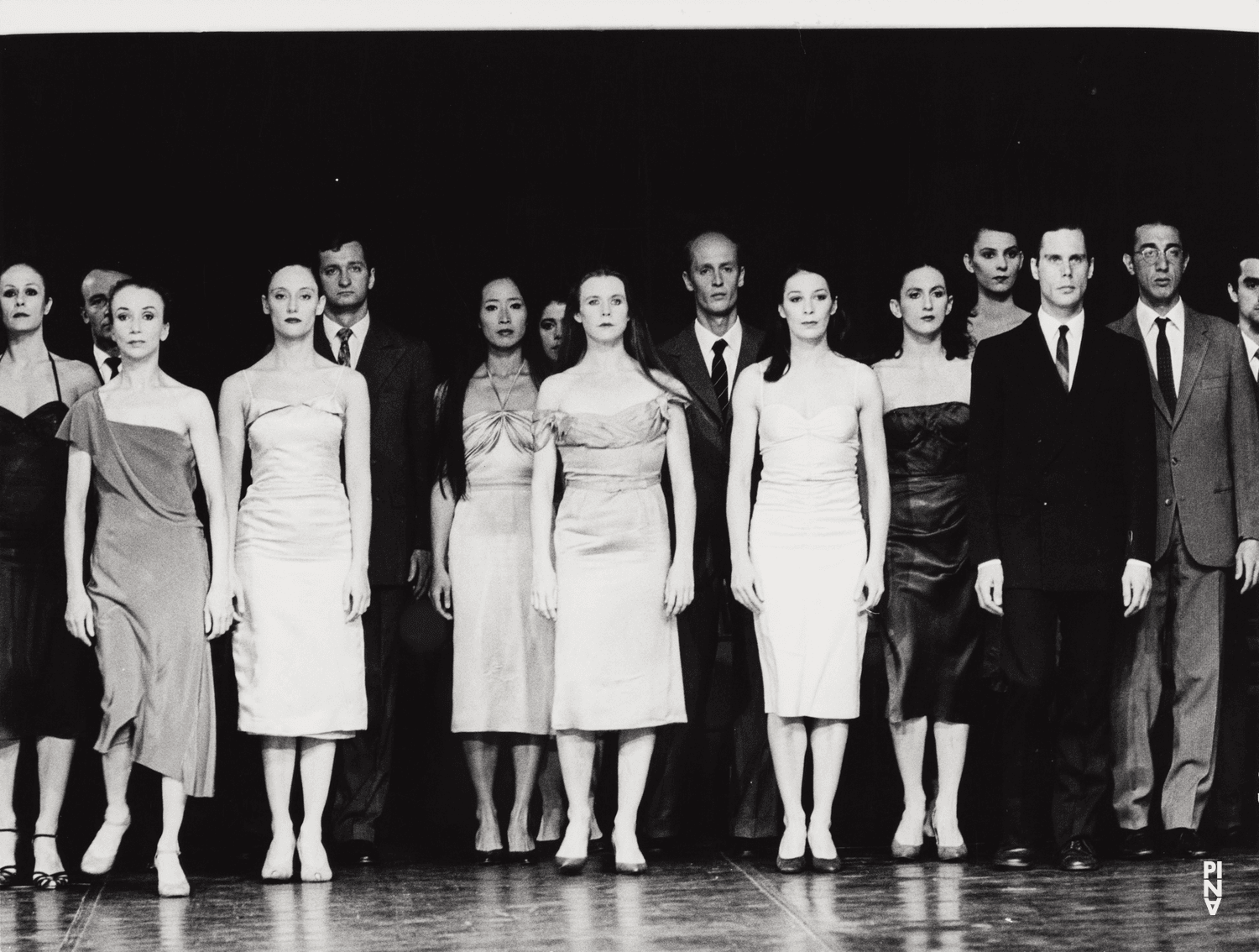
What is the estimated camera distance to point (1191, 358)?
6.11 metres

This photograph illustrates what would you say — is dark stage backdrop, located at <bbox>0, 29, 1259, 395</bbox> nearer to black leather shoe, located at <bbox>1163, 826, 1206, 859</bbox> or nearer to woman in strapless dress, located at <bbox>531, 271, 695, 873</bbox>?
woman in strapless dress, located at <bbox>531, 271, 695, 873</bbox>

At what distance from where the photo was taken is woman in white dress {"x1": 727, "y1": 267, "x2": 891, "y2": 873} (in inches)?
227

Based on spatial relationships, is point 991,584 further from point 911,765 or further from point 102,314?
point 102,314

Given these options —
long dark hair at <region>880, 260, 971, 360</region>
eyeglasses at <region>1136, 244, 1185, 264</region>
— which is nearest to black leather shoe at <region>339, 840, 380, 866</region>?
long dark hair at <region>880, 260, 971, 360</region>

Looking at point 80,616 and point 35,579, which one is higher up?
point 35,579

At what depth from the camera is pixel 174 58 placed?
Answer: 6914 millimetres

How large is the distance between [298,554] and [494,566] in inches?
27.0

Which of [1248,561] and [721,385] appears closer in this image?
[1248,561]

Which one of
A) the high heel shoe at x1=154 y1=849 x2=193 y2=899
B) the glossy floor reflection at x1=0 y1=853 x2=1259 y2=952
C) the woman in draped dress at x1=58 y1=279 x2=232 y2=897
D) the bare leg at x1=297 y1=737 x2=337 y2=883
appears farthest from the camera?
the bare leg at x1=297 y1=737 x2=337 y2=883

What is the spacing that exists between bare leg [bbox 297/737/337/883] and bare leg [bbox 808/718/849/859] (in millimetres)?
1527

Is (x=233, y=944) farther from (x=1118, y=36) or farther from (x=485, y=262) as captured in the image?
(x=1118, y=36)

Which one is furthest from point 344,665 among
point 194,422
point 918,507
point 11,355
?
point 918,507

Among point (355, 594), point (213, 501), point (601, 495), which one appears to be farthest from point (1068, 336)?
point (213, 501)

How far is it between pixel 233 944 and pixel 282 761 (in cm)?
102
